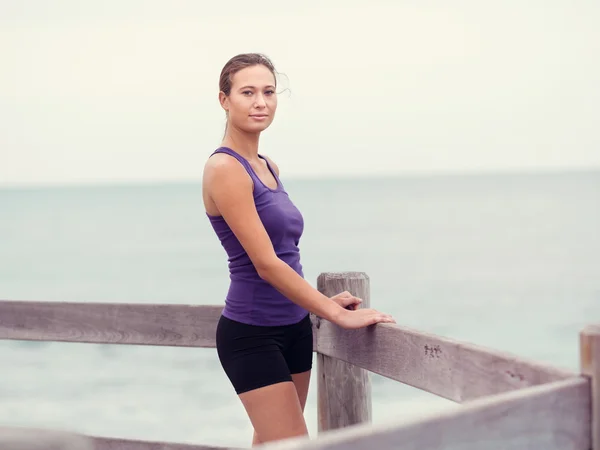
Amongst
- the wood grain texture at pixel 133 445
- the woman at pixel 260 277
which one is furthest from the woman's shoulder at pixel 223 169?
the wood grain texture at pixel 133 445

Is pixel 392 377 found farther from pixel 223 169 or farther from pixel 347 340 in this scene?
pixel 223 169

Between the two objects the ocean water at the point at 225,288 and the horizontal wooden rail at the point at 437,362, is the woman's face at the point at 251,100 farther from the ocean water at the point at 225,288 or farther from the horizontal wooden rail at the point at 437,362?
the ocean water at the point at 225,288

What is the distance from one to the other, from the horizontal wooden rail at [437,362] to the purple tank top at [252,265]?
25cm

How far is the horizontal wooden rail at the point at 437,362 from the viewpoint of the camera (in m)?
2.05

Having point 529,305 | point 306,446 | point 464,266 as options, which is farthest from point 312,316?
point 464,266

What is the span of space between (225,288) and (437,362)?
80.4ft

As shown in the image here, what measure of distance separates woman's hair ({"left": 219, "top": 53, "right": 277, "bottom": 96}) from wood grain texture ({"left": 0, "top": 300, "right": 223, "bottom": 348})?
81 cm

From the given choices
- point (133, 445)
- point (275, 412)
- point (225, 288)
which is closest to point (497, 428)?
point (275, 412)

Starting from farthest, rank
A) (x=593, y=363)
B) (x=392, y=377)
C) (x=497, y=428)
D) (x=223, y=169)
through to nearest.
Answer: (x=223, y=169) → (x=392, y=377) → (x=593, y=363) → (x=497, y=428)

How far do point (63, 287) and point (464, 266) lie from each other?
42.3 feet

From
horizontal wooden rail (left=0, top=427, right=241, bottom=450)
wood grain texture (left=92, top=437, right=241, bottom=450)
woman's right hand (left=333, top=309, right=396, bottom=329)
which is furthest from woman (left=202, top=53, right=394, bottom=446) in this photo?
horizontal wooden rail (left=0, top=427, right=241, bottom=450)

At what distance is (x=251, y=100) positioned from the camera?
2836mm

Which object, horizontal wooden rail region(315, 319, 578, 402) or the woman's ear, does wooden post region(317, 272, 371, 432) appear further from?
the woman's ear

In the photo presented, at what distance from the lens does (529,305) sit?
2286 cm
